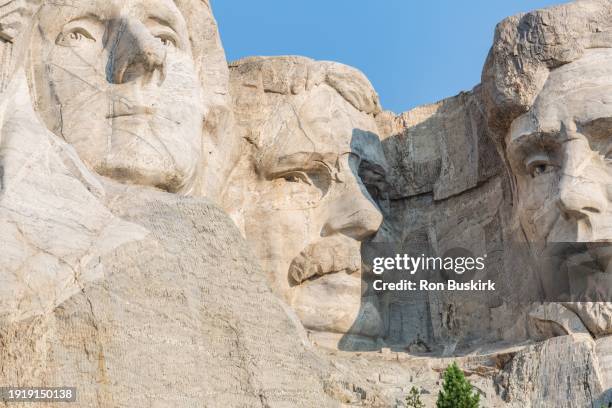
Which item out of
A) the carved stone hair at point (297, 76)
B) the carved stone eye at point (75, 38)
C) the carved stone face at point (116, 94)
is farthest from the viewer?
the carved stone hair at point (297, 76)

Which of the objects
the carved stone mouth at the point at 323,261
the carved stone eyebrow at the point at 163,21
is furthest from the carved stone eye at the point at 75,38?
the carved stone mouth at the point at 323,261

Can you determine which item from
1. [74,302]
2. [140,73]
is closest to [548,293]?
[140,73]

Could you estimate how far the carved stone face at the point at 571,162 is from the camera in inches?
356

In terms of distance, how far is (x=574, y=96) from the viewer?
930cm

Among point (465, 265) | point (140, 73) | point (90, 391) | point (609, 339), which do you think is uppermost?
point (140, 73)

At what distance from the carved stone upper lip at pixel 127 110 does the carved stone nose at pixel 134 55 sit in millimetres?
187

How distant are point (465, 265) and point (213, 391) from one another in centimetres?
331

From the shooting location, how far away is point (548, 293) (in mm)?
9461

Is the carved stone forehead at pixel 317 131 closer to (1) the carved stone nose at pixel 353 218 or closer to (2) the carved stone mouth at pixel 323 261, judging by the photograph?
(1) the carved stone nose at pixel 353 218

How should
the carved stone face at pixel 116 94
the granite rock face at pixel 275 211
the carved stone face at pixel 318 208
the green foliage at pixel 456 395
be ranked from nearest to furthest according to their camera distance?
the green foliage at pixel 456 395
the granite rock face at pixel 275 211
the carved stone face at pixel 116 94
the carved stone face at pixel 318 208

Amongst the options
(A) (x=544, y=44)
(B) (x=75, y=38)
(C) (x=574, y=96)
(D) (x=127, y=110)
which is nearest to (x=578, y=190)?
(C) (x=574, y=96)

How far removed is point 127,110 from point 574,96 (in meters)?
2.62

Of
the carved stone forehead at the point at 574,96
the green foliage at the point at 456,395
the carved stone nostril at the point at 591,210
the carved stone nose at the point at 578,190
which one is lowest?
the green foliage at the point at 456,395

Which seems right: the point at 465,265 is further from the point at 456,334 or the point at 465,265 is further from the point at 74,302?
the point at 74,302
